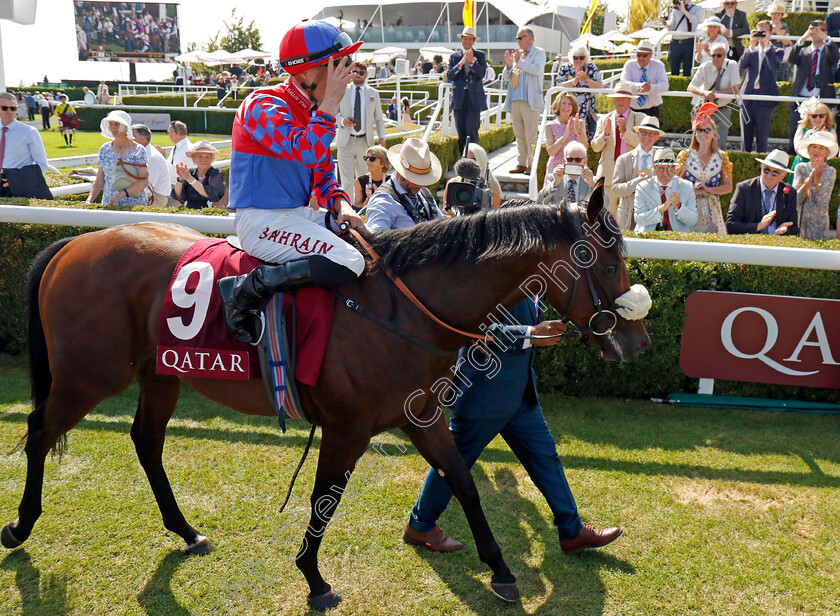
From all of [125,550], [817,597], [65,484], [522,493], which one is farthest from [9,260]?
[817,597]

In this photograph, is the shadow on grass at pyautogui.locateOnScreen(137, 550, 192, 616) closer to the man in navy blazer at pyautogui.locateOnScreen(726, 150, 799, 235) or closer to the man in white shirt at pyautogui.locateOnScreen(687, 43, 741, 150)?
the man in navy blazer at pyautogui.locateOnScreen(726, 150, 799, 235)

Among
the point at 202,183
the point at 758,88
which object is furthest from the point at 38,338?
the point at 758,88

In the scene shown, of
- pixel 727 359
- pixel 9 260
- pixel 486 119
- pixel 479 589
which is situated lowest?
pixel 479 589

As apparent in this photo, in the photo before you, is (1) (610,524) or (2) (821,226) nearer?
(1) (610,524)

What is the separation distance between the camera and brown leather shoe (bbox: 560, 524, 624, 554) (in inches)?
134

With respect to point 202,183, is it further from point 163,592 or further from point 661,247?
point 163,592

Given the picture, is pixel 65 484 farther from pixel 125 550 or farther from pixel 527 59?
pixel 527 59

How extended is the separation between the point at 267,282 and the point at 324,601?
1.39 metres

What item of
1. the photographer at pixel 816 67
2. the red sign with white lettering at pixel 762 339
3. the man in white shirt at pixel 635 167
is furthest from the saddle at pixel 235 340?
the photographer at pixel 816 67

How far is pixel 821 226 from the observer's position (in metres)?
6.26

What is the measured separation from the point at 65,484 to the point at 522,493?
8.28 ft

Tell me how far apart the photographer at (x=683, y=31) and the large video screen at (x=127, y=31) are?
149ft

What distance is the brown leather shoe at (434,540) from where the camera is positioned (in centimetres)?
350

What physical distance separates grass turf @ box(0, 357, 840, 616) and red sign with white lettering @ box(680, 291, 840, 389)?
0.33 m
